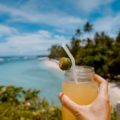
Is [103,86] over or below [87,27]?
below

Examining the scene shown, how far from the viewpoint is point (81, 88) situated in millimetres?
1303

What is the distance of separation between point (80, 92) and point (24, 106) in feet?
3.56

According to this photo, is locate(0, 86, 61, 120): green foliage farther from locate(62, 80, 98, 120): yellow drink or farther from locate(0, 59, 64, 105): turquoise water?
locate(62, 80, 98, 120): yellow drink

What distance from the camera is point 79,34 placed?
53188mm

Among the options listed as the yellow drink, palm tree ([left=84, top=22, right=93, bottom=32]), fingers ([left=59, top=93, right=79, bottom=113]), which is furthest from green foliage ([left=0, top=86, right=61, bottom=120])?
palm tree ([left=84, top=22, right=93, bottom=32])

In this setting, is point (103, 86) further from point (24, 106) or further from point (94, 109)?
point (24, 106)

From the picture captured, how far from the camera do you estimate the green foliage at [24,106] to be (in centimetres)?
200

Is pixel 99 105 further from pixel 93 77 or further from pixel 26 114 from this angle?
pixel 26 114

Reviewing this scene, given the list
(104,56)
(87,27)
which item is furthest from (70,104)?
(87,27)

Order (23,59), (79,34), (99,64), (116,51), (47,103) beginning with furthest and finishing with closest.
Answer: (23,59)
(79,34)
(99,64)
(116,51)
(47,103)

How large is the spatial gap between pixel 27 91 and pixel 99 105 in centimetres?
149

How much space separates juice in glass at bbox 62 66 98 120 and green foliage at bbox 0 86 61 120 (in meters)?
0.74

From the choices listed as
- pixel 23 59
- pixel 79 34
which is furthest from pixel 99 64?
pixel 23 59

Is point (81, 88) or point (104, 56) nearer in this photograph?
point (81, 88)
